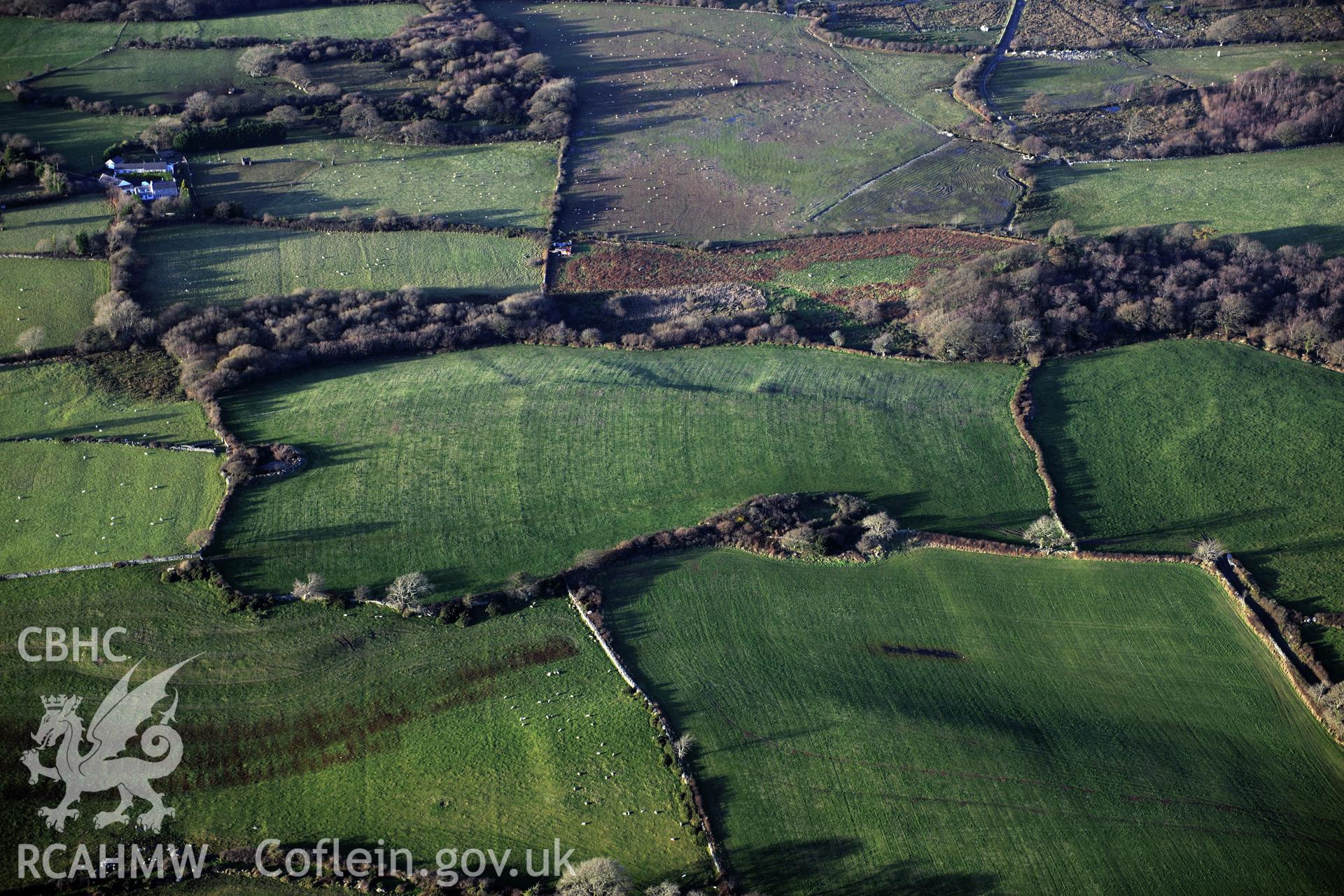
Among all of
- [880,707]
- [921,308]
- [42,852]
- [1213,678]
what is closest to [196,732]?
[42,852]

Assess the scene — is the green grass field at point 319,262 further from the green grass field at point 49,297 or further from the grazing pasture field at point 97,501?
the grazing pasture field at point 97,501

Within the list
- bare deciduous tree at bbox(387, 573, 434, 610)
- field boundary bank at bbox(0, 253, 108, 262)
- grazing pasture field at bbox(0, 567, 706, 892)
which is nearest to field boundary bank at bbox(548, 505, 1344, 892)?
grazing pasture field at bbox(0, 567, 706, 892)

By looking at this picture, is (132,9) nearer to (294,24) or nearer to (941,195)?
(294,24)

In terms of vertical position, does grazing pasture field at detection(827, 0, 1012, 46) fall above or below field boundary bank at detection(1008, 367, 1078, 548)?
above

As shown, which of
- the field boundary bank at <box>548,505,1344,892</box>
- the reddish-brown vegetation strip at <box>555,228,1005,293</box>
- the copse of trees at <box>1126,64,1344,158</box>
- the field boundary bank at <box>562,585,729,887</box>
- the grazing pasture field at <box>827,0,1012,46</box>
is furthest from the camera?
the grazing pasture field at <box>827,0,1012,46</box>

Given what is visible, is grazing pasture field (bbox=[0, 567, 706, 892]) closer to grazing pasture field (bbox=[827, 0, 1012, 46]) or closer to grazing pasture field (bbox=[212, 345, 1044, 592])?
grazing pasture field (bbox=[212, 345, 1044, 592])

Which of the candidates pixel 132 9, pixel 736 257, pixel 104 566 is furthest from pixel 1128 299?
pixel 132 9
